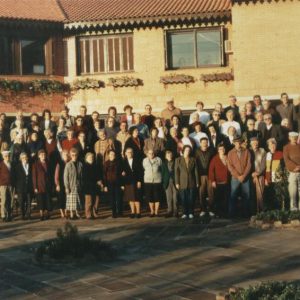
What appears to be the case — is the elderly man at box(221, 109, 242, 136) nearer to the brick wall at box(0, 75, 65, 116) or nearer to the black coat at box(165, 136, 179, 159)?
the black coat at box(165, 136, 179, 159)

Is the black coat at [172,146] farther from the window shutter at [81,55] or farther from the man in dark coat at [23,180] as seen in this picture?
the window shutter at [81,55]

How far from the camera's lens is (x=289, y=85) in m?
25.1

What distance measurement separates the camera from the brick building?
26188 millimetres

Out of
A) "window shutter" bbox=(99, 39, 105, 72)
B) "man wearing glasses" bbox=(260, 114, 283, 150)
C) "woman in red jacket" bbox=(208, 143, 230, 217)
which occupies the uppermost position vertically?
"window shutter" bbox=(99, 39, 105, 72)

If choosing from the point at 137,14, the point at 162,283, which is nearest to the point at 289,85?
the point at 137,14

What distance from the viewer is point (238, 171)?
1791 centimetres

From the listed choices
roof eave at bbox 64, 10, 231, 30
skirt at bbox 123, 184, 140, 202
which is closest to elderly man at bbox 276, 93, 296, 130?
skirt at bbox 123, 184, 140, 202

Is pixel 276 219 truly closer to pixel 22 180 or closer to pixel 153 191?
pixel 153 191

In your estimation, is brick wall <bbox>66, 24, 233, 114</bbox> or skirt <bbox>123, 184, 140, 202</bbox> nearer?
skirt <bbox>123, 184, 140, 202</bbox>

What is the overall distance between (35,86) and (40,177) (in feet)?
28.3

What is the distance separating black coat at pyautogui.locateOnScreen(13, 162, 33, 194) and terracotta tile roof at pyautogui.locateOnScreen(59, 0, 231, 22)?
9.13 m

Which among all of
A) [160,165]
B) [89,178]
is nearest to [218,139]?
[160,165]

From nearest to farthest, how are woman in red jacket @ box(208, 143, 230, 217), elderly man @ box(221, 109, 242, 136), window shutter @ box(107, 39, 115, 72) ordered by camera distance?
1. woman in red jacket @ box(208, 143, 230, 217)
2. elderly man @ box(221, 109, 242, 136)
3. window shutter @ box(107, 39, 115, 72)

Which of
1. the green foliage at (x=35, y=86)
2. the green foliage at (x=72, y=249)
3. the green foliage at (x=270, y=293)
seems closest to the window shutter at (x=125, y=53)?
the green foliage at (x=35, y=86)
